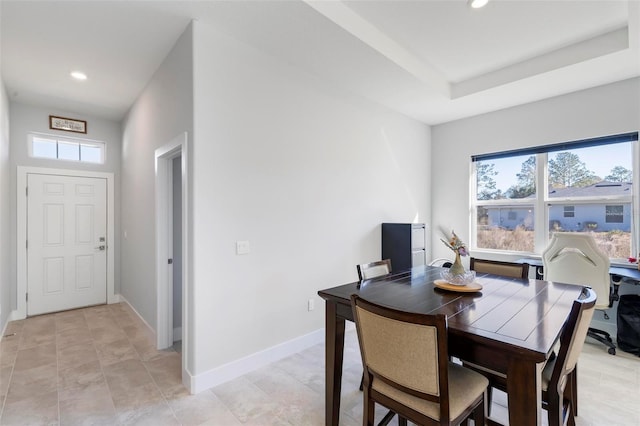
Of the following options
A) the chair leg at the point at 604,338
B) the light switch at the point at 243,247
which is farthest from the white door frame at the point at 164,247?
the chair leg at the point at 604,338

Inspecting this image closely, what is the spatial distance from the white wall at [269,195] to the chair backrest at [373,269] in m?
0.88

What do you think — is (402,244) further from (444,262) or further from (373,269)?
(373,269)

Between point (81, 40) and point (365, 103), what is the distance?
2.94 m

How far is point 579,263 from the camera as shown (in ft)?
9.95

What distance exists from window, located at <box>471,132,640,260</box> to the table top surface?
222 centimetres

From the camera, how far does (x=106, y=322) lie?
3.89 metres

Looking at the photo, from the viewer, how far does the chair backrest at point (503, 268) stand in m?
2.44

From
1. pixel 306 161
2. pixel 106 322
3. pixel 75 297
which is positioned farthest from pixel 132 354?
pixel 306 161

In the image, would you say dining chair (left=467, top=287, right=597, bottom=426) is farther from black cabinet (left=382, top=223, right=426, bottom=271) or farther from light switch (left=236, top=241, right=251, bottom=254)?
black cabinet (left=382, top=223, right=426, bottom=271)

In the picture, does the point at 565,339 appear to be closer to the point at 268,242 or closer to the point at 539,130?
the point at 268,242

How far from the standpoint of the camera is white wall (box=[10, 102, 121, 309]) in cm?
402

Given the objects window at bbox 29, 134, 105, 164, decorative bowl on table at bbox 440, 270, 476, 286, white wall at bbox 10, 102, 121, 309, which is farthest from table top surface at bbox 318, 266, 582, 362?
window at bbox 29, 134, 105, 164

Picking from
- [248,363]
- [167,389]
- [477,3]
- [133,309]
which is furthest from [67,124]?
[477,3]

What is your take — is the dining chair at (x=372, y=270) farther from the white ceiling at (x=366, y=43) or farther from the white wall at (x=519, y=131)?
the white wall at (x=519, y=131)
